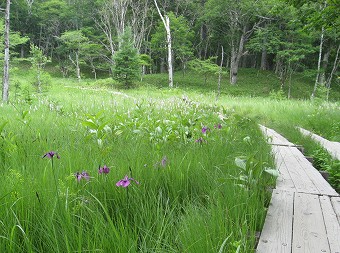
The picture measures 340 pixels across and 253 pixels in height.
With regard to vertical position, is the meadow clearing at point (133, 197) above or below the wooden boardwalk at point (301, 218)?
above

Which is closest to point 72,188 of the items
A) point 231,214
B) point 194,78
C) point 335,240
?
point 231,214

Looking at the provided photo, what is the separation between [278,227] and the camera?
5.83 feet

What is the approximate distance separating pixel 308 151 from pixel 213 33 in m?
33.6

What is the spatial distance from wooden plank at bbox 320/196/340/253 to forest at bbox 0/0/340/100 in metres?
14.6

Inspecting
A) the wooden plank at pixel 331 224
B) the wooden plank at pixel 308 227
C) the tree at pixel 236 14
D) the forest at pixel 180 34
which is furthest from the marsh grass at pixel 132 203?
the tree at pixel 236 14

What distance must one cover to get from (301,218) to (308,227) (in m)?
0.13

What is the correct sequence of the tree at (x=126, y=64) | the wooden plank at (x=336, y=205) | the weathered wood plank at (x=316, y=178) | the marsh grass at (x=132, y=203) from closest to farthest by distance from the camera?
1. the marsh grass at (x=132, y=203)
2. the wooden plank at (x=336, y=205)
3. the weathered wood plank at (x=316, y=178)
4. the tree at (x=126, y=64)

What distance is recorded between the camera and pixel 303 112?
9805mm

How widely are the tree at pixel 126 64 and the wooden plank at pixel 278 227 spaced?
70.5 feet

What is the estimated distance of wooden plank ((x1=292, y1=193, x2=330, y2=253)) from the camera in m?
1.58

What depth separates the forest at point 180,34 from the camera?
26844 millimetres

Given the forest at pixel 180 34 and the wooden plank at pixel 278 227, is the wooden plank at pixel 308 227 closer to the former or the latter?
the wooden plank at pixel 278 227

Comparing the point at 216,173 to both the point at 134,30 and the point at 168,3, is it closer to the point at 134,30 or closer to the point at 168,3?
the point at 134,30

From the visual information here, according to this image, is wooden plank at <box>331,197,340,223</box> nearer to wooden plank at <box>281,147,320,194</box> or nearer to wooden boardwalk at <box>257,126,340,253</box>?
wooden boardwalk at <box>257,126,340,253</box>
